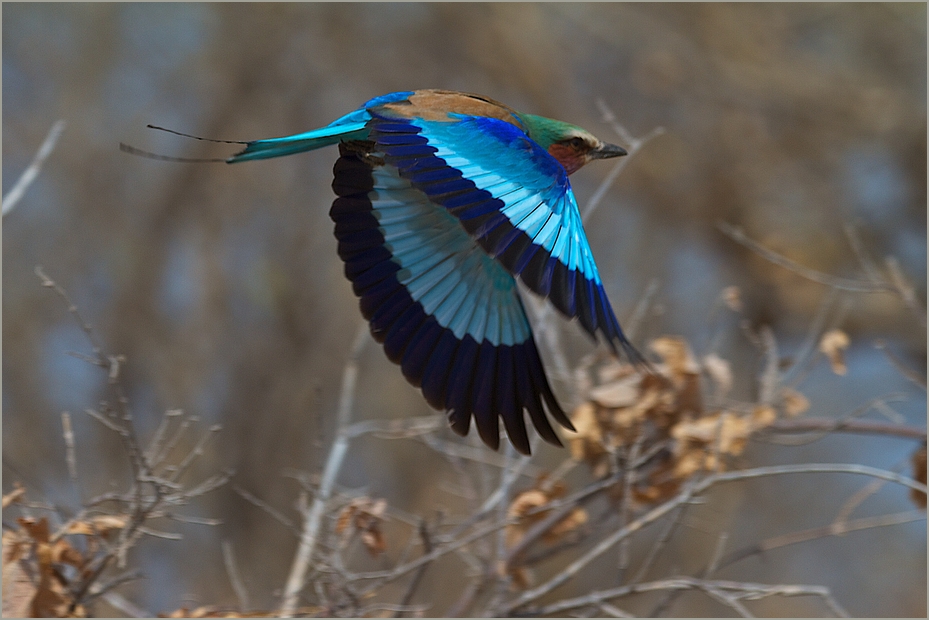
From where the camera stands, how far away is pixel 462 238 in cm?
287

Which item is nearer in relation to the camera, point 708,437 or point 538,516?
point 708,437

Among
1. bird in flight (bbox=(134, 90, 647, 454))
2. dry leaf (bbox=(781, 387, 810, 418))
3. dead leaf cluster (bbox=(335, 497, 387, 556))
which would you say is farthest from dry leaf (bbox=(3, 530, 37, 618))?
dry leaf (bbox=(781, 387, 810, 418))

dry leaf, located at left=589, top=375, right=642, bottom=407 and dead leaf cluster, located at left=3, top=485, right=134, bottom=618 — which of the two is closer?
dead leaf cluster, located at left=3, top=485, right=134, bottom=618

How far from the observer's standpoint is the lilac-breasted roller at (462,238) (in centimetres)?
221

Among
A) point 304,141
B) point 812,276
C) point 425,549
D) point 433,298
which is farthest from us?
point 812,276

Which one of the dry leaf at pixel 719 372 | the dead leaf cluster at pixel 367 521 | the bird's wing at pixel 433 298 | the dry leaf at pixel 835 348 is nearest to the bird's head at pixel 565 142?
the bird's wing at pixel 433 298

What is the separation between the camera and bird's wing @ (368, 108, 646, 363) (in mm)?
2117

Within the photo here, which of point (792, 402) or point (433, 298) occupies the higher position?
point (433, 298)

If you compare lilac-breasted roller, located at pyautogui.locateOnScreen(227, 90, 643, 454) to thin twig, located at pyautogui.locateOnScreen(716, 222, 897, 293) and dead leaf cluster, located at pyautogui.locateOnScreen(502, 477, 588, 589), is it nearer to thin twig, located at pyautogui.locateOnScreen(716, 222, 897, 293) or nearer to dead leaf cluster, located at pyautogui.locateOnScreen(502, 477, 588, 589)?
dead leaf cluster, located at pyautogui.locateOnScreen(502, 477, 588, 589)

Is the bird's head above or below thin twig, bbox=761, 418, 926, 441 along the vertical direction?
above

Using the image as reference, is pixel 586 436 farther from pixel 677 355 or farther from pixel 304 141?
pixel 304 141

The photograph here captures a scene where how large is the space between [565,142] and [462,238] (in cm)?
39

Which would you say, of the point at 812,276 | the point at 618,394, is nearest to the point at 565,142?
the point at 618,394

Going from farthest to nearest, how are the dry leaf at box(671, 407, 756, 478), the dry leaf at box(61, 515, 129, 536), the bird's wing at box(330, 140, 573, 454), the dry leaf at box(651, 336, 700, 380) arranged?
1. the dry leaf at box(651, 336, 700, 380)
2. the dry leaf at box(671, 407, 756, 478)
3. the bird's wing at box(330, 140, 573, 454)
4. the dry leaf at box(61, 515, 129, 536)
